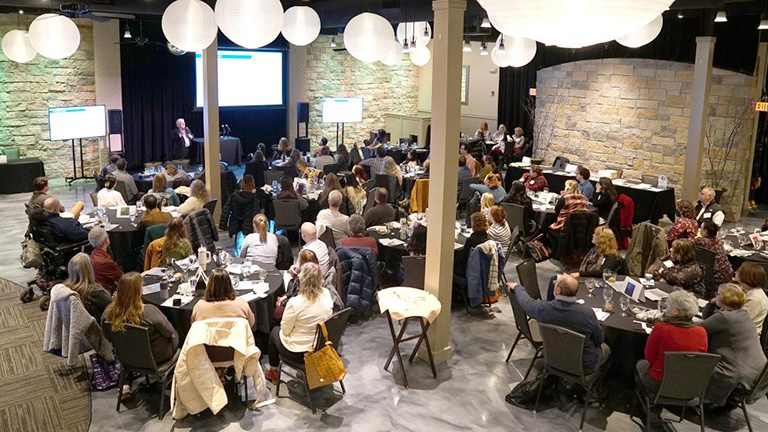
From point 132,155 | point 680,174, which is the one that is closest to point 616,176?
point 680,174

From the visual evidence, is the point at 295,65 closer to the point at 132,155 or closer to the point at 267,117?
the point at 267,117

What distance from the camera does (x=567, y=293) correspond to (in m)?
5.19

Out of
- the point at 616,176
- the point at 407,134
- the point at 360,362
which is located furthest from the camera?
the point at 407,134

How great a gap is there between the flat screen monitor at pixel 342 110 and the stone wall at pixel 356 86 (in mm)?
523

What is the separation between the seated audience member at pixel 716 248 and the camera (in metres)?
6.98

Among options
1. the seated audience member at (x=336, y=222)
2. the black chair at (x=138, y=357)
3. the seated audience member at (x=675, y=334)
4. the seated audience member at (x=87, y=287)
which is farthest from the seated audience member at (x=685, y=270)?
the seated audience member at (x=87, y=287)

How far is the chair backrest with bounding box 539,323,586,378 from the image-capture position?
5.07 meters

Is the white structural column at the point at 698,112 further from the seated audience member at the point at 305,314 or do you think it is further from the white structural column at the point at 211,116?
the seated audience member at the point at 305,314

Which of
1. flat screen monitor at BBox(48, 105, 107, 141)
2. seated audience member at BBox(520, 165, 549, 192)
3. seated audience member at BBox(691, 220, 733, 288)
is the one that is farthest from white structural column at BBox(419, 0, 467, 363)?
flat screen monitor at BBox(48, 105, 107, 141)

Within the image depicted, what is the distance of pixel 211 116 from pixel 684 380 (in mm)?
7349

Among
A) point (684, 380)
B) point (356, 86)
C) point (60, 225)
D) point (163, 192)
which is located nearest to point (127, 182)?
point (163, 192)

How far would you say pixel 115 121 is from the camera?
46.6 ft

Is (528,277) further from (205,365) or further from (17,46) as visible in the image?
(17,46)

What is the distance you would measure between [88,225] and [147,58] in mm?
7758
